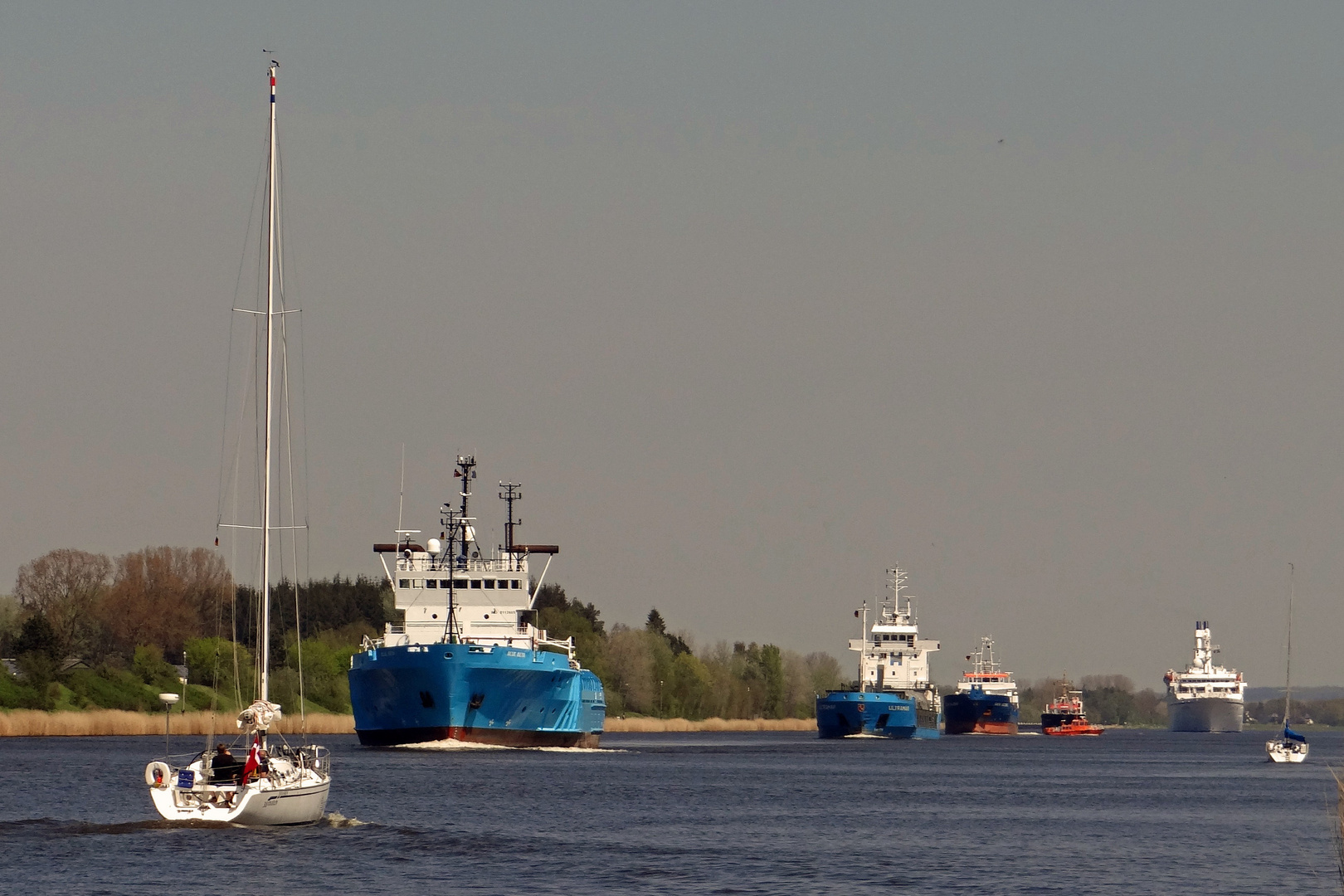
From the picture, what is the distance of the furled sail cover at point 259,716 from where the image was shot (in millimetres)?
45625

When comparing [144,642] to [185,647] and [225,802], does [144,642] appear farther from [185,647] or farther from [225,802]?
[225,802]

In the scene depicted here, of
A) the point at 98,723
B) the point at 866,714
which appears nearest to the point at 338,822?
the point at 98,723

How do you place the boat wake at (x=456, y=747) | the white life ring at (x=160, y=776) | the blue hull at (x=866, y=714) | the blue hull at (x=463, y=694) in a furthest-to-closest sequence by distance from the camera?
the blue hull at (x=866, y=714), the boat wake at (x=456, y=747), the blue hull at (x=463, y=694), the white life ring at (x=160, y=776)

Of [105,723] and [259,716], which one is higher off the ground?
[259,716]

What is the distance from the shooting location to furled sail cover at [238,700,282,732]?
4562 cm

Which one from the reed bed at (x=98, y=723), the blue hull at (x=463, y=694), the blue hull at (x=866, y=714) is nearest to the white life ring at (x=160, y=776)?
the blue hull at (x=463, y=694)

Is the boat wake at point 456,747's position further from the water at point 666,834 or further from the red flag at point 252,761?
the red flag at point 252,761

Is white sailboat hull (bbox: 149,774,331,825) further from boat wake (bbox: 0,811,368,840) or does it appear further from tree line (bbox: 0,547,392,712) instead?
tree line (bbox: 0,547,392,712)

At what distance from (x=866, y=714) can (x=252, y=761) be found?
12675 centimetres

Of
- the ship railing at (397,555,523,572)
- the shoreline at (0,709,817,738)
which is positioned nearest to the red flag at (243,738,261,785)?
the ship railing at (397,555,523,572)

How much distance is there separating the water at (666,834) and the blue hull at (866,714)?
234 feet

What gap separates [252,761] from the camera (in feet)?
152

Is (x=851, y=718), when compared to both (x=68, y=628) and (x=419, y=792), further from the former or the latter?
(x=419, y=792)

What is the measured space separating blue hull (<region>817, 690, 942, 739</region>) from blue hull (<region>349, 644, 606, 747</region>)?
68.8 metres
